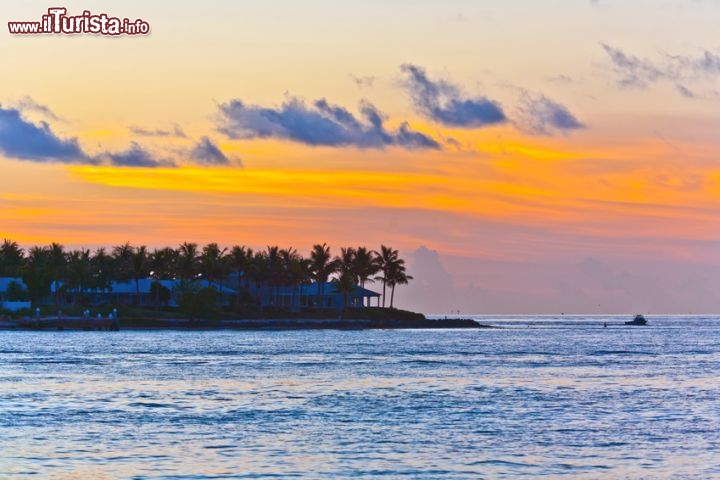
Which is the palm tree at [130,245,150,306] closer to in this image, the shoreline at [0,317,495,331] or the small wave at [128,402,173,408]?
the shoreline at [0,317,495,331]

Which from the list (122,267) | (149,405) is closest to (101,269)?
(122,267)

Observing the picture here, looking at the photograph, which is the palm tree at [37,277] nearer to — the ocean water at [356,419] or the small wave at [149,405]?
the ocean water at [356,419]

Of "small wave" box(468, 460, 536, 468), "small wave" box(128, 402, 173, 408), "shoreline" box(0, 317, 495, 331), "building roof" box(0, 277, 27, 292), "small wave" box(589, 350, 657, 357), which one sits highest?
"building roof" box(0, 277, 27, 292)

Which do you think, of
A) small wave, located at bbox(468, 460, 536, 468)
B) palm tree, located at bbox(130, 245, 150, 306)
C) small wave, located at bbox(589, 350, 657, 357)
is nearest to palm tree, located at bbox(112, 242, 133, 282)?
palm tree, located at bbox(130, 245, 150, 306)

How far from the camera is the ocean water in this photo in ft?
117

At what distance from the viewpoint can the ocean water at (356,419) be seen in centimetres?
3553

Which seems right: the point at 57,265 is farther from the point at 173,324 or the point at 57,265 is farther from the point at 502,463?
the point at 502,463

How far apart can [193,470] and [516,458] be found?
1008cm

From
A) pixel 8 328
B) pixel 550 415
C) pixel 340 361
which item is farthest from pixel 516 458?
pixel 8 328

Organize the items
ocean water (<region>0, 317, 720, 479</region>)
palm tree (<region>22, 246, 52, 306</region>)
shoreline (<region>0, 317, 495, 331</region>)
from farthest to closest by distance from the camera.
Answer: palm tree (<region>22, 246, 52, 306</region>), shoreline (<region>0, 317, 495, 331</region>), ocean water (<region>0, 317, 720, 479</region>)

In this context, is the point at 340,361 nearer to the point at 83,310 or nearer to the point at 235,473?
the point at 235,473

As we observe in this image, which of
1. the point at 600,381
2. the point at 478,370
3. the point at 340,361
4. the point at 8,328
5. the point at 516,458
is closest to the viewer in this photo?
the point at 516,458

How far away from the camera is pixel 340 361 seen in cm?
8931

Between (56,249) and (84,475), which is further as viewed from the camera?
(56,249)
